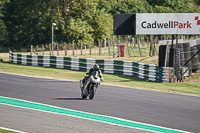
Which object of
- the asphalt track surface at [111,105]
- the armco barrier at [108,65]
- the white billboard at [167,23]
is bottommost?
the asphalt track surface at [111,105]

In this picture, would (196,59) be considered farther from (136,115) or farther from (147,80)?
(136,115)

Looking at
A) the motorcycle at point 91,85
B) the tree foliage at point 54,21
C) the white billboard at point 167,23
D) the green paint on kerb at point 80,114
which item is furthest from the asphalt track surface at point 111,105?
the tree foliage at point 54,21

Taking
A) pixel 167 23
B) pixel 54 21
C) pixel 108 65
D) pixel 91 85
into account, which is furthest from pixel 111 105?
pixel 54 21

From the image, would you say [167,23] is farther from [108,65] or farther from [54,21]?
[54,21]

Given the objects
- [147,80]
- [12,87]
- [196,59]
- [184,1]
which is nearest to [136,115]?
[12,87]

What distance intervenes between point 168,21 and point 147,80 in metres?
4.24

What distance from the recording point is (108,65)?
96.8 feet

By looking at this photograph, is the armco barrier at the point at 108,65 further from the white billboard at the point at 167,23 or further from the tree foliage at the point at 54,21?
the tree foliage at the point at 54,21

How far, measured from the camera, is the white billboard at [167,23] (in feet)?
82.8

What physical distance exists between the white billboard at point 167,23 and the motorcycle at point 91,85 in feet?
34.8

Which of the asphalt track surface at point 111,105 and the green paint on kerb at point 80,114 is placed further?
the asphalt track surface at point 111,105

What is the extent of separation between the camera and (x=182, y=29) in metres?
25.4

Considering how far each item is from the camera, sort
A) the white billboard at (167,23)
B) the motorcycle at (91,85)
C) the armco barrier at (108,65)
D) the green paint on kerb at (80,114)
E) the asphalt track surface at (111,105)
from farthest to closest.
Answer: the white billboard at (167,23) < the armco barrier at (108,65) < the motorcycle at (91,85) < the asphalt track surface at (111,105) < the green paint on kerb at (80,114)

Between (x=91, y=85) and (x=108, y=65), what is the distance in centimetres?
1428
